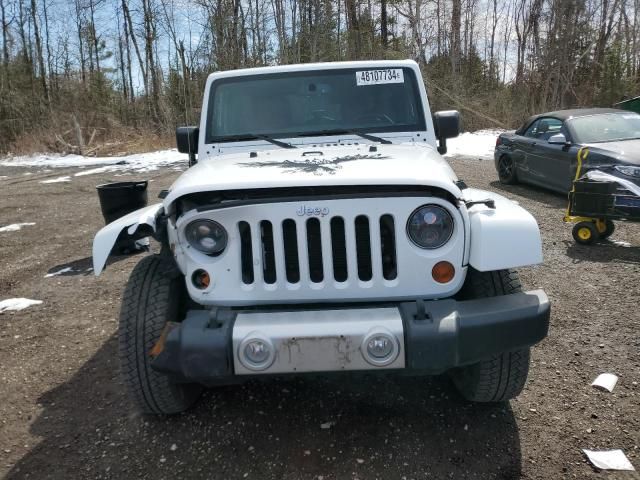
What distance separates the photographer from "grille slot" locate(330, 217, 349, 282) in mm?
2414

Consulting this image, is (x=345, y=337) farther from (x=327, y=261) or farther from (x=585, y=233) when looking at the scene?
(x=585, y=233)

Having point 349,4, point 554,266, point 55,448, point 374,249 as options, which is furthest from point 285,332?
point 349,4

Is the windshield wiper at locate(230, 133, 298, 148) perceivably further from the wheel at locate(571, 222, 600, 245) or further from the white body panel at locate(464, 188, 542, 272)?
the wheel at locate(571, 222, 600, 245)

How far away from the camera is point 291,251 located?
2439mm

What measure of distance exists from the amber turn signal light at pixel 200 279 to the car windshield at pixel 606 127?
23.8ft

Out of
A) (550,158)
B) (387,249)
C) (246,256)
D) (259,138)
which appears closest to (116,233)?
(246,256)

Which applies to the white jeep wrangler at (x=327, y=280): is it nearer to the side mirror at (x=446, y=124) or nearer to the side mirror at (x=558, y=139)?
the side mirror at (x=446, y=124)

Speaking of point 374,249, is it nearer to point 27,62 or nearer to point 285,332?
point 285,332

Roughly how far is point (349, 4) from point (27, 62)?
16971 mm

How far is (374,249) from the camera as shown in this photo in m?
2.29

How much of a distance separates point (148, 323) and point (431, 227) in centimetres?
143

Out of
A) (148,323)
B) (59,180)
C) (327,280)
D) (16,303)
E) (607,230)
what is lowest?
(16,303)

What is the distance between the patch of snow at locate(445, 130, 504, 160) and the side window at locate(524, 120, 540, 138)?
17.7ft

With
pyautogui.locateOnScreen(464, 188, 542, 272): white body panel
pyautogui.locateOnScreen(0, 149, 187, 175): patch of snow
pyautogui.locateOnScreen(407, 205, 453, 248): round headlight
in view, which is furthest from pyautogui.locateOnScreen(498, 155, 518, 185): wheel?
pyautogui.locateOnScreen(0, 149, 187, 175): patch of snow
